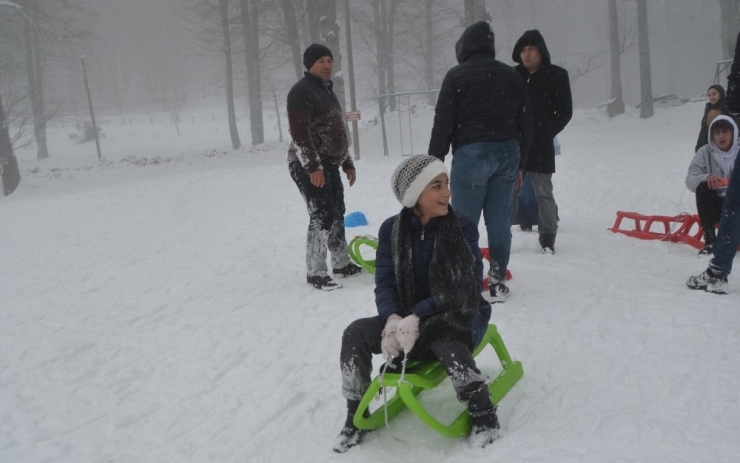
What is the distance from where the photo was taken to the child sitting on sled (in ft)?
7.23

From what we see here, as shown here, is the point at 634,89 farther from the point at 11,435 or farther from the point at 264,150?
the point at 11,435

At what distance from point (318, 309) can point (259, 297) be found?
2.63 ft

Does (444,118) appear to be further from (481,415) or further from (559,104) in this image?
(481,415)

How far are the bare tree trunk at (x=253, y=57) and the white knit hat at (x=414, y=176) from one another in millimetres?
21871

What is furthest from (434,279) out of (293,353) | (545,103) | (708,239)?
(708,239)

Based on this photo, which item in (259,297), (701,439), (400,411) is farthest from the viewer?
(259,297)

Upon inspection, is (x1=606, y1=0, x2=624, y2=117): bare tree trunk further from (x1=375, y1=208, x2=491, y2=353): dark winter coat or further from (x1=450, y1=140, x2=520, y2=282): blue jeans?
(x1=375, y1=208, x2=491, y2=353): dark winter coat

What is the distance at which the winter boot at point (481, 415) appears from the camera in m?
2.17

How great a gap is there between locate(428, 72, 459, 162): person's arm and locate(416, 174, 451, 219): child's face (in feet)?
Result: 4.38

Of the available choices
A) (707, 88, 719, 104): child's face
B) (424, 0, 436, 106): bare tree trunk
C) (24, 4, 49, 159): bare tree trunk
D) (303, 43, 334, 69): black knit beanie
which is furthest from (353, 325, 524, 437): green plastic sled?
(24, 4, 49, 159): bare tree trunk

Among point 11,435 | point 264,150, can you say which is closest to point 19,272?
point 11,435

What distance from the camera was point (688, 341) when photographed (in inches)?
115

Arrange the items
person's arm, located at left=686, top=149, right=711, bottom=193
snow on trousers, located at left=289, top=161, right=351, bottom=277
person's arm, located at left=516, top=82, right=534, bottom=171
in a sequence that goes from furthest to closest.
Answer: person's arm, located at left=686, top=149, right=711, bottom=193
snow on trousers, located at left=289, top=161, right=351, bottom=277
person's arm, located at left=516, top=82, right=534, bottom=171

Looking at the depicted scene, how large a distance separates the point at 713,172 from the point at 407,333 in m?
4.49
